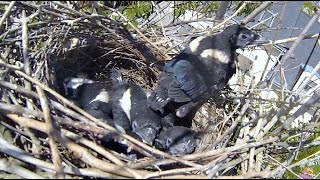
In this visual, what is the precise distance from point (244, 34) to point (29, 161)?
0.64m

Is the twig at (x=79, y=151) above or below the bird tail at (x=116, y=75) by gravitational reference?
below

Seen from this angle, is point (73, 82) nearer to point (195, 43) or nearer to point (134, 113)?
point (134, 113)

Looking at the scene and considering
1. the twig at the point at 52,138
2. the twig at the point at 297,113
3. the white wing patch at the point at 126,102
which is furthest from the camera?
the white wing patch at the point at 126,102

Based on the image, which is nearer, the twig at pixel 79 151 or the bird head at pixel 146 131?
the twig at pixel 79 151

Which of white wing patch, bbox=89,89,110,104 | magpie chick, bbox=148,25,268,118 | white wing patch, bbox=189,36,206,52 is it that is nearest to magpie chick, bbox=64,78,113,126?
white wing patch, bbox=89,89,110,104

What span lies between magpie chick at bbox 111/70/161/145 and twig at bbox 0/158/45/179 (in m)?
0.34

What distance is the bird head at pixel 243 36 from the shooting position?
4.33 ft

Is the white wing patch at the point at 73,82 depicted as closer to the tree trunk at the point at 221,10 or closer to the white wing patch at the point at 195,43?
the white wing patch at the point at 195,43

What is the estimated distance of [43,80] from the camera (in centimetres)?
123

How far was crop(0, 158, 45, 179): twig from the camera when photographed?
891 mm

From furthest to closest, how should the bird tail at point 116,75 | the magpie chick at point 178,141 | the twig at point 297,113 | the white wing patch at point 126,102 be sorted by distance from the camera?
the bird tail at point 116,75 < the white wing patch at point 126,102 < the magpie chick at point 178,141 < the twig at point 297,113

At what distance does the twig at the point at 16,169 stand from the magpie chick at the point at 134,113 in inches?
13.4

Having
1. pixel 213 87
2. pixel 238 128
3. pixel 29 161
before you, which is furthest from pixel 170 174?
pixel 213 87

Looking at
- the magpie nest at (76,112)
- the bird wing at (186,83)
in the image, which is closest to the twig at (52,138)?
the magpie nest at (76,112)
